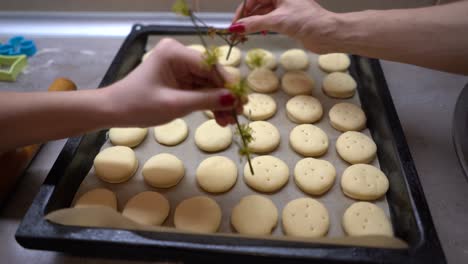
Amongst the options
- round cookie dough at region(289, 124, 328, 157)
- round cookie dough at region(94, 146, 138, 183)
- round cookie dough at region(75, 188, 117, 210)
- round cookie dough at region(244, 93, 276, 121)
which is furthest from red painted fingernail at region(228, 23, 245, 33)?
round cookie dough at region(75, 188, 117, 210)

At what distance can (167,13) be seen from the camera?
5.13ft

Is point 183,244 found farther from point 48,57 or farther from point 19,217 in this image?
point 48,57

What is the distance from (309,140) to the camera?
3.62ft

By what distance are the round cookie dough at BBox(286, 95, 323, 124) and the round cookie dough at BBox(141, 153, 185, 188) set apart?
1.30 ft

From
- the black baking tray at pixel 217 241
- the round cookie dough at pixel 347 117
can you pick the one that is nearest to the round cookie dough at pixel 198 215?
the black baking tray at pixel 217 241

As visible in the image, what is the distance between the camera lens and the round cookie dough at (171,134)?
3.73 feet

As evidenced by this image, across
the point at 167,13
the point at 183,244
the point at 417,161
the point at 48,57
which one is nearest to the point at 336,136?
the point at 417,161

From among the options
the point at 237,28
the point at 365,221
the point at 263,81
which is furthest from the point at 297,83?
the point at 365,221

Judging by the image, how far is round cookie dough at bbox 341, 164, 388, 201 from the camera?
3.20 ft

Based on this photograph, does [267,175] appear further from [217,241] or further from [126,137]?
[126,137]

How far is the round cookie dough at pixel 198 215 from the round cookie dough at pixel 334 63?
0.69 metres

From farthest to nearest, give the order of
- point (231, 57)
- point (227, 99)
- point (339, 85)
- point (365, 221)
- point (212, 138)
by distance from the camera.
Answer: point (231, 57) < point (339, 85) < point (212, 138) < point (365, 221) < point (227, 99)

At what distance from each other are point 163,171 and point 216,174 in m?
0.15

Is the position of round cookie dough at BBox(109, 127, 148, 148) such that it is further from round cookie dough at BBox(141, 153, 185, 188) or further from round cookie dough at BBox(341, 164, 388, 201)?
round cookie dough at BBox(341, 164, 388, 201)
